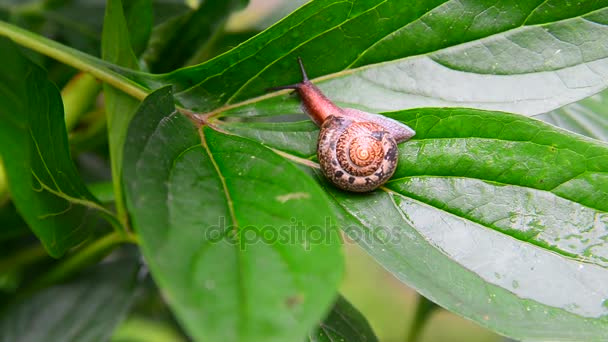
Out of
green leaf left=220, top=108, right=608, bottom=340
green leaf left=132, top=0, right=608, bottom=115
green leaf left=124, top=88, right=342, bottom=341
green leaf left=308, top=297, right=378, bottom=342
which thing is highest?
green leaf left=132, top=0, right=608, bottom=115

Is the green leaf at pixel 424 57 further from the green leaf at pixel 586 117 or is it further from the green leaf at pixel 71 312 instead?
the green leaf at pixel 71 312

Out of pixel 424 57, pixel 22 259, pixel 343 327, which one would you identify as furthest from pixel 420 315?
pixel 22 259

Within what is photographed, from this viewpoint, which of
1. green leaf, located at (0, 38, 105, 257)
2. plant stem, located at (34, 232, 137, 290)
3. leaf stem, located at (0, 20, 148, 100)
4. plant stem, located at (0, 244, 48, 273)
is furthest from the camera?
plant stem, located at (0, 244, 48, 273)

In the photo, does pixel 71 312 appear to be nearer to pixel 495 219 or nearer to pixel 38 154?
pixel 38 154

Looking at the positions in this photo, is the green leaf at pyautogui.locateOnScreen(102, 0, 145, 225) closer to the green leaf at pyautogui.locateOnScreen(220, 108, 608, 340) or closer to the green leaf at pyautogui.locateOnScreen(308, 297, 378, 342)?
the green leaf at pyautogui.locateOnScreen(220, 108, 608, 340)

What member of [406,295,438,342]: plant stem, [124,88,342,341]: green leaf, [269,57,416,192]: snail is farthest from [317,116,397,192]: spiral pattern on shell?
[406,295,438,342]: plant stem

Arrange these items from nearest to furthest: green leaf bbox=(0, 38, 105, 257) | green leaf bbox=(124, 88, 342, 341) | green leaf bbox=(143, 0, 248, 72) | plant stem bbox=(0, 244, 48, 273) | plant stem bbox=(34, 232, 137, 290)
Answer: green leaf bbox=(124, 88, 342, 341) → green leaf bbox=(0, 38, 105, 257) → plant stem bbox=(34, 232, 137, 290) → green leaf bbox=(143, 0, 248, 72) → plant stem bbox=(0, 244, 48, 273)

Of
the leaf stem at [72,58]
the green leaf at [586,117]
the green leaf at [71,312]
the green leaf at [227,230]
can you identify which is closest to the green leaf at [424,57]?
the leaf stem at [72,58]
